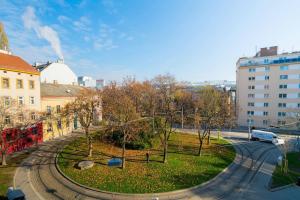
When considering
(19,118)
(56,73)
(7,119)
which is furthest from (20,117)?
(56,73)

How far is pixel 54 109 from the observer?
3428cm

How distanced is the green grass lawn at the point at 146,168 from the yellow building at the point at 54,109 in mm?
6403

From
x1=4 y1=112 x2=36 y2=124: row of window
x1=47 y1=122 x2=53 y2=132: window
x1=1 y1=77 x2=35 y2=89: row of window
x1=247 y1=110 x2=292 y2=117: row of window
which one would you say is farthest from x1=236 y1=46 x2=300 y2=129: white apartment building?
x1=1 y1=77 x2=35 y2=89: row of window

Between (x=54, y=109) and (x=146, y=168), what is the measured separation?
72.2ft

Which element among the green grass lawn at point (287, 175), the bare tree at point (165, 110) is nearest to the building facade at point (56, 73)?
the bare tree at point (165, 110)

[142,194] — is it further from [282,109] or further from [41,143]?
[282,109]

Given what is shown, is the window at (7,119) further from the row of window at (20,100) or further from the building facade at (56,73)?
the building facade at (56,73)

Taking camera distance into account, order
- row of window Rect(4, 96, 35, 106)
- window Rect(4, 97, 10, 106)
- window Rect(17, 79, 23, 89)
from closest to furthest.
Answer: window Rect(4, 97, 10, 106), row of window Rect(4, 96, 35, 106), window Rect(17, 79, 23, 89)

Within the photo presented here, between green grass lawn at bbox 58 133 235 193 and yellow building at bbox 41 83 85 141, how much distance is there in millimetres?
6403

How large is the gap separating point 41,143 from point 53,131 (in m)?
3.58

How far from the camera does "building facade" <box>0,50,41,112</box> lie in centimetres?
2641

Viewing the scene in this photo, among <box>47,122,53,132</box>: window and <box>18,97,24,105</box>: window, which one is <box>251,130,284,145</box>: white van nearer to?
<box>47,122,53,132</box>: window

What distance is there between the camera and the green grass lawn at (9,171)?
1714 centimetres

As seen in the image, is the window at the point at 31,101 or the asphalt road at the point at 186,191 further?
the window at the point at 31,101
